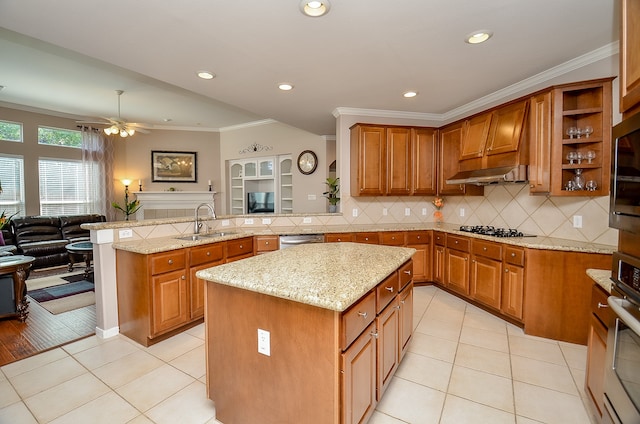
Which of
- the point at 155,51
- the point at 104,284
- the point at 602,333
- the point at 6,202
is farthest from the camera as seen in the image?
the point at 6,202

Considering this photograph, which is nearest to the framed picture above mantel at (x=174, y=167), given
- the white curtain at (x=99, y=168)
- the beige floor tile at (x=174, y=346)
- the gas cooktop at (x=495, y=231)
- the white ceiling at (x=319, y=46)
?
the white curtain at (x=99, y=168)

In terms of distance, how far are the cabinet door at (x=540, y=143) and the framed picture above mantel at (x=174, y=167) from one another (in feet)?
22.1

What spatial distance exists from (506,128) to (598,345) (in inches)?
90.8

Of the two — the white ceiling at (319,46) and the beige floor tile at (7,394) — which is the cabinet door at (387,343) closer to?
the white ceiling at (319,46)

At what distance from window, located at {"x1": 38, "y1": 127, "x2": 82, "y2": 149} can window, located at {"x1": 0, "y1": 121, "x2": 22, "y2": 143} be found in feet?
0.95

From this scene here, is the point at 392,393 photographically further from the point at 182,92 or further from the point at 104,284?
the point at 182,92

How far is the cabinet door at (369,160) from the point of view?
3938 mm

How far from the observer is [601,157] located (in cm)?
251

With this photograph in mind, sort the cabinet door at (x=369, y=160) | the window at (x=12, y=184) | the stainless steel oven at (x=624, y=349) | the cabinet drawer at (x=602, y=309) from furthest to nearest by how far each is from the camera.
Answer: the window at (x=12, y=184) → the cabinet door at (x=369, y=160) → the cabinet drawer at (x=602, y=309) → the stainless steel oven at (x=624, y=349)

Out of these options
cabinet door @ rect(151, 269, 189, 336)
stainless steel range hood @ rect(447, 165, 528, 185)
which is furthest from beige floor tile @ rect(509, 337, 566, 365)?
cabinet door @ rect(151, 269, 189, 336)

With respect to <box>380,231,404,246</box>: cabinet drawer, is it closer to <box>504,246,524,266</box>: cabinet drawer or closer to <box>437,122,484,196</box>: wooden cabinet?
<box>437,122,484,196</box>: wooden cabinet

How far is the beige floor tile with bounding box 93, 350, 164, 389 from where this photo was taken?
6.64 feet

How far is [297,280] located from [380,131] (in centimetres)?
313

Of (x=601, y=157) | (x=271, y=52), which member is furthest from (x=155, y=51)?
(x=601, y=157)
